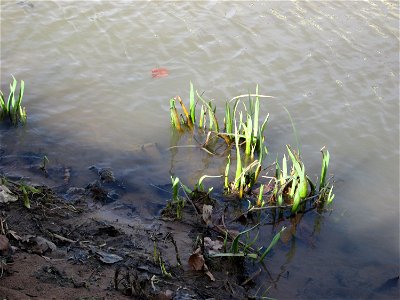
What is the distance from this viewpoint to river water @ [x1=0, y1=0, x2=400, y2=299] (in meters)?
4.54

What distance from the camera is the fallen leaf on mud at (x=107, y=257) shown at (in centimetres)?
363

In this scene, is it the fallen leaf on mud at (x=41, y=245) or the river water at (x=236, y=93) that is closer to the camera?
the fallen leaf on mud at (x=41, y=245)

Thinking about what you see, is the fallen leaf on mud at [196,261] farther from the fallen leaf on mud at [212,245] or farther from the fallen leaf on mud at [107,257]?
the fallen leaf on mud at [107,257]

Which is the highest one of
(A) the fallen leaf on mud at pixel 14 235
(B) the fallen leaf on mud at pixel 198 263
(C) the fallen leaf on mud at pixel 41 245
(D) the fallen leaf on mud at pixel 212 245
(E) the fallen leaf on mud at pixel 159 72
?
(A) the fallen leaf on mud at pixel 14 235

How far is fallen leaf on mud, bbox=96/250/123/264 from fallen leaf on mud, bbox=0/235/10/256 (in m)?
0.61

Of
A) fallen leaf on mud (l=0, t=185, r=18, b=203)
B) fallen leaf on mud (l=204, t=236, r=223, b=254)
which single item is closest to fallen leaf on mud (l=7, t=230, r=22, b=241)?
fallen leaf on mud (l=0, t=185, r=18, b=203)

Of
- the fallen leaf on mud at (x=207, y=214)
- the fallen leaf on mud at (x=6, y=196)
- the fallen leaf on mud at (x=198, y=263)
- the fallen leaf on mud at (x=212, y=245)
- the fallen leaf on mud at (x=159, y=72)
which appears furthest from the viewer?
the fallen leaf on mud at (x=159, y=72)

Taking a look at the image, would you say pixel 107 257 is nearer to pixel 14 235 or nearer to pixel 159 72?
pixel 14 235

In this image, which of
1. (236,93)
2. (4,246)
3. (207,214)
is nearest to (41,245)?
(4,246)

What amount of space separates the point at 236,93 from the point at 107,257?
3.17 meters

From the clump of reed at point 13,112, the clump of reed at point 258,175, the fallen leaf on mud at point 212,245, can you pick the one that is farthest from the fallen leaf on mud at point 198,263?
the clump of reed at point 13,112

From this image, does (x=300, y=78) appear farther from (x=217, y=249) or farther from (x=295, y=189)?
(x=217, y=249)

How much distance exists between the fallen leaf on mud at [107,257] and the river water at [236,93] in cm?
81

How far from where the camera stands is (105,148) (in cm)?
546
